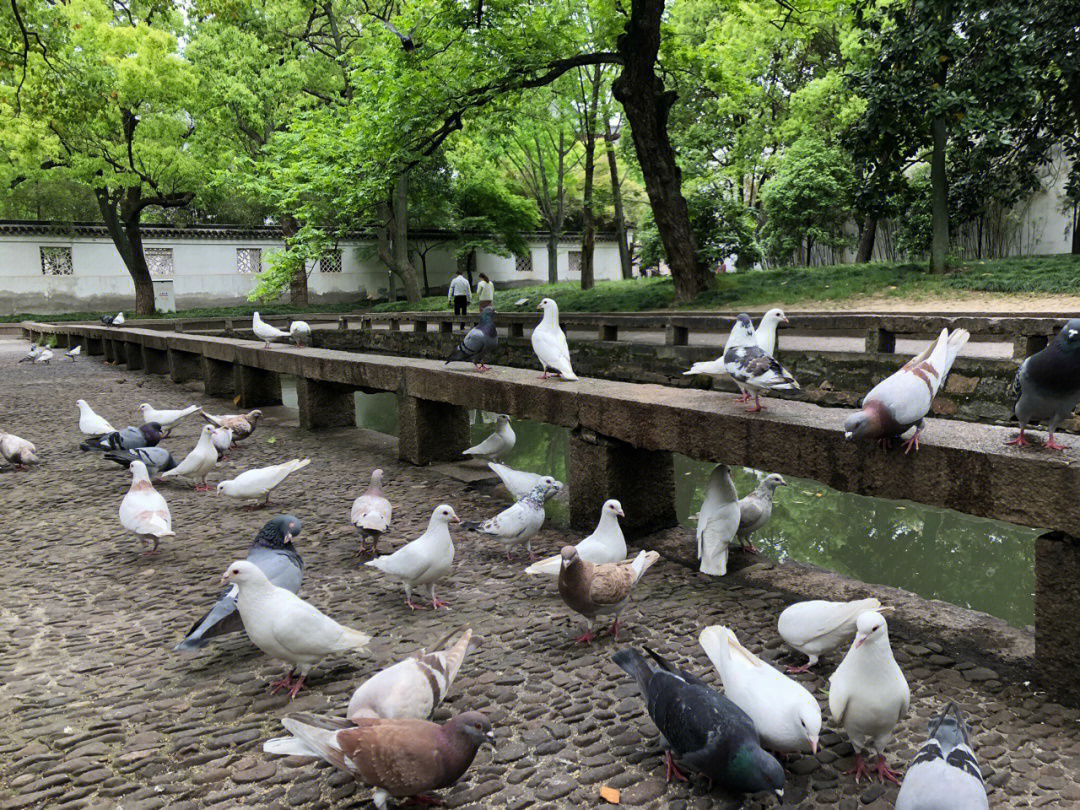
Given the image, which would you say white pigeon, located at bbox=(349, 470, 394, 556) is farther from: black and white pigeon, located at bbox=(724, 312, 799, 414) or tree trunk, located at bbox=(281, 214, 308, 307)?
tree trunk, located at bbox=(281, 214, 308, 307)

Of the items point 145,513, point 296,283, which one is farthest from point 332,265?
point 145,513

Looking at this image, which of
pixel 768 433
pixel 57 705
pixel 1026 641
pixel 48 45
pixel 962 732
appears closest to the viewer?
pixel 962 732

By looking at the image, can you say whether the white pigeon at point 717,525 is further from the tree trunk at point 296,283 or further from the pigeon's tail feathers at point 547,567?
the tree trunk at point 296,283

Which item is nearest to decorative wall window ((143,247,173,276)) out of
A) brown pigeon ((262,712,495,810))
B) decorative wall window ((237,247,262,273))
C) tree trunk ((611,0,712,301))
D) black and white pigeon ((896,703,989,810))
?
decorative wall window ((237,247,262,273))

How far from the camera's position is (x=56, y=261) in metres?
28.6

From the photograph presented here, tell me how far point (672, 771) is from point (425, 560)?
1.72 m

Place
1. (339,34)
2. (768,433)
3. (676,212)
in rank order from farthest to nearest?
(339,34), (676,212), (768,433)

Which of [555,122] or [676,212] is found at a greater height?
[555,122]

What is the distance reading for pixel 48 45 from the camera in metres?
10.9

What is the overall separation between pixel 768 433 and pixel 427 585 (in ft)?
6.38

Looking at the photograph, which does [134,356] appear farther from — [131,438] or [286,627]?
[286,627]

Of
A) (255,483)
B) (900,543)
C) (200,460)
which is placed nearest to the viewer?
(255,483)

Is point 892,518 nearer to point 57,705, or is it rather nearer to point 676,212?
point 57,705

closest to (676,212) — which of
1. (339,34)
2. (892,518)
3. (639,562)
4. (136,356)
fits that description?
(892,518)
